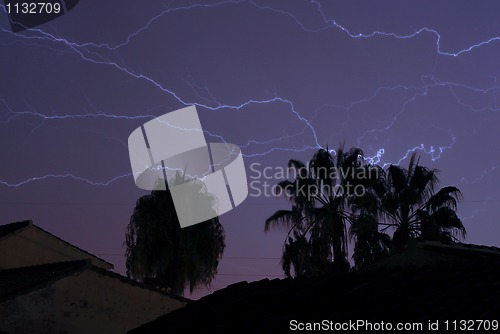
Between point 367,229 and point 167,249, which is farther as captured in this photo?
point 167,249

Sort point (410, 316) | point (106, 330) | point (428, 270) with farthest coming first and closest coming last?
point (106, 330), point (428, 270), point (410, 316)

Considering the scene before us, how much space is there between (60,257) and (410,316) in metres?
15.0

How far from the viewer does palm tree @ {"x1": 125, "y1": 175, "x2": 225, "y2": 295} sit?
2377cm

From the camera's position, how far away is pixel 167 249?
2384cm

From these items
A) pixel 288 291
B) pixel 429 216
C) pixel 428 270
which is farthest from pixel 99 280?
pixel 429 216

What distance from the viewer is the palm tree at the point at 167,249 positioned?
78.0 feet

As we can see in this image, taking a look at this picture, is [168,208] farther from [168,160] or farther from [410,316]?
[410,316]

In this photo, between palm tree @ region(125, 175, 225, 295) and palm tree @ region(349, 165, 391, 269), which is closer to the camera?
palm tree @ region(349, 165, 391, 269)

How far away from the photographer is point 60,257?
61.4 feet

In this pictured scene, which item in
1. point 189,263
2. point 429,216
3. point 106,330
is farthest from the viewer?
point 189,263

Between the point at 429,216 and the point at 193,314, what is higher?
the point at 429,216

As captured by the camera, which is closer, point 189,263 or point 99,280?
point 99,280

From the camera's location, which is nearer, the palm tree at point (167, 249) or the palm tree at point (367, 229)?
the palm tree at point (367, 229)

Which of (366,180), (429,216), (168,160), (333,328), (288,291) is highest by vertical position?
(168,160)
